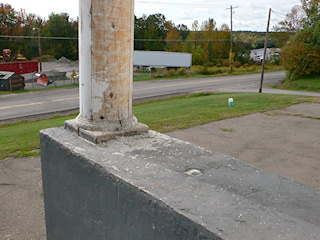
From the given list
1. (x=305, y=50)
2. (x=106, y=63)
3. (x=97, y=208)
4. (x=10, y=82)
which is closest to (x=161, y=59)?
(x=305, y=50)

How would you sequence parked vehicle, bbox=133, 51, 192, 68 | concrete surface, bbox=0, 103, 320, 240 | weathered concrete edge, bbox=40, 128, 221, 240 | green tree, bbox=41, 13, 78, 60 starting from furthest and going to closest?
green tree, bbox=41, 13, 78, 60, parked vehicle, bbox=133, 51, 192, 68, concrete surface, bbox=0, 103, 320, 240, weathered concrete edge, bbox=40, 128, 221, 240

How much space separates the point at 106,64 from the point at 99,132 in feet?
2.12

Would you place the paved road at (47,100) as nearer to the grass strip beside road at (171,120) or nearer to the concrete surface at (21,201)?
the grass strip beside road at (171,120)

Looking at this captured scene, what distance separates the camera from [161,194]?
83.2 inches

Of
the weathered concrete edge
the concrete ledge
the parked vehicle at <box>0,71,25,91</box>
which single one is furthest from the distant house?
the weathered concrete edge

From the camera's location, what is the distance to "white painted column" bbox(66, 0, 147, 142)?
2893 millimetres

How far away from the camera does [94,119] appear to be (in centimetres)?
316

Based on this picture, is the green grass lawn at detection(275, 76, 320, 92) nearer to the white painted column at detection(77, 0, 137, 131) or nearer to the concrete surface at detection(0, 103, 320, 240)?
the concrete surface at detection(0, 103, 320, 240)

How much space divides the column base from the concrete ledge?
0.06 meters

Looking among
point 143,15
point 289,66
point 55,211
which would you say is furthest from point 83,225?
point 143,15

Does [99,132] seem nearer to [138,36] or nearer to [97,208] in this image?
[97,208]

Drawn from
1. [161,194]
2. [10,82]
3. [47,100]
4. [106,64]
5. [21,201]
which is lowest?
[47,100]

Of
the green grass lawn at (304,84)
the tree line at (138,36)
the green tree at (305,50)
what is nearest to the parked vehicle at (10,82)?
the green grass lawn at (304,84)

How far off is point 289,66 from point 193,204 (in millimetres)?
32624
